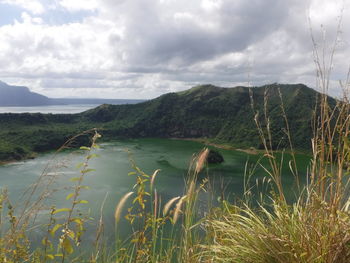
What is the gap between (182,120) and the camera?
121 metres

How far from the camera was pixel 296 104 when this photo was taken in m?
102

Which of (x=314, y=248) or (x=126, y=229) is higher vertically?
(x=314, y=248)

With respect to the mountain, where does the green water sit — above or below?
below

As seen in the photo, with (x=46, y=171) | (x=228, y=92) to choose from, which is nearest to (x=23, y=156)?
(x=46, y=171)

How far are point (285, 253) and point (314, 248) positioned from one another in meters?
0.19

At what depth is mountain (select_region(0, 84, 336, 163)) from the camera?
81.9 m

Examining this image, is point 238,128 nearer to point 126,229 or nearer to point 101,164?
point 101,164

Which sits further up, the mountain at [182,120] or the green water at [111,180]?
the mountain at [182,120]

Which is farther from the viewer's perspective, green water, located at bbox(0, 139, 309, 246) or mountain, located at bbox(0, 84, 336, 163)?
mountain, located at bbox(0, 84, 336, 163)

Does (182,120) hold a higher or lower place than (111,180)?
higher

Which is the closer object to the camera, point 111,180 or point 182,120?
point 111,180

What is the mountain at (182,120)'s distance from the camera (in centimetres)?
8188

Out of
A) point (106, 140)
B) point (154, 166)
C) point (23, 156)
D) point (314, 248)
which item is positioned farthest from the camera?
point (106, 140)

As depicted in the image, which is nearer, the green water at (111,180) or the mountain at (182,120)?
the green water at (111,180)
